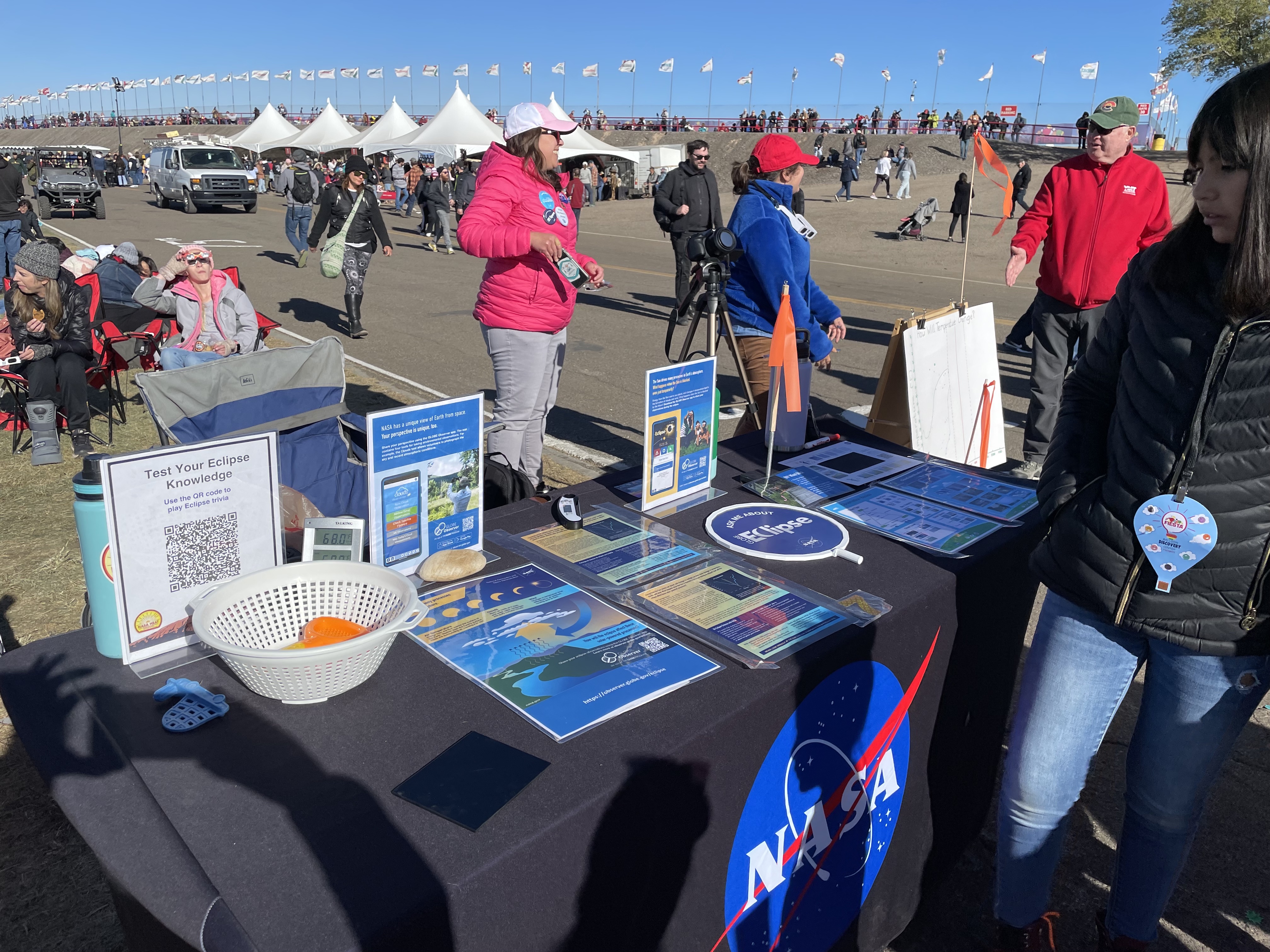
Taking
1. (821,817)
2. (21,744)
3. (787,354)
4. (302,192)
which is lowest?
(21,744)

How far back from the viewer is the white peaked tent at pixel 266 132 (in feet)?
119

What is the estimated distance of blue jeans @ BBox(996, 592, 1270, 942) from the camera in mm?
1592

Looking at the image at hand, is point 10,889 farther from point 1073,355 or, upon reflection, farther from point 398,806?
point 1073,355

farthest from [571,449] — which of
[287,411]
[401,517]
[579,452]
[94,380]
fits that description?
[401,517]

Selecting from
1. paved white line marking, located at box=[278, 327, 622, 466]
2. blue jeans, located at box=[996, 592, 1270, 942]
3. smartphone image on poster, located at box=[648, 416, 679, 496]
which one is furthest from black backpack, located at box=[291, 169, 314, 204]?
A: blue jeans, located at box=[996, 592, 1270, 942]

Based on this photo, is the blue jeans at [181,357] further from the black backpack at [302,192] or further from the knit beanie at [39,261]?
the black backpack at [302,192]

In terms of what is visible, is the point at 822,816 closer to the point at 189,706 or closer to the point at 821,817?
the point at 821,817

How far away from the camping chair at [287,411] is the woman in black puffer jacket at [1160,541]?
2.65 metres

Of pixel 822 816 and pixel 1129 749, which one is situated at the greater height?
pixel 1129 749

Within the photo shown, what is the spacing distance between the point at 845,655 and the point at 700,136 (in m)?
52.3

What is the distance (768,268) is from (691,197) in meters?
5.64

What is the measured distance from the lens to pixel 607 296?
11992mm

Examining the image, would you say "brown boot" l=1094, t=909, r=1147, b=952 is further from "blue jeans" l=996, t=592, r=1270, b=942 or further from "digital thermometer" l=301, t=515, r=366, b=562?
"digital thermometer" l=301, t=515, r=366, b=562

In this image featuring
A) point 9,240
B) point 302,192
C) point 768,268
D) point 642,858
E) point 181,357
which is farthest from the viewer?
point 302,192
